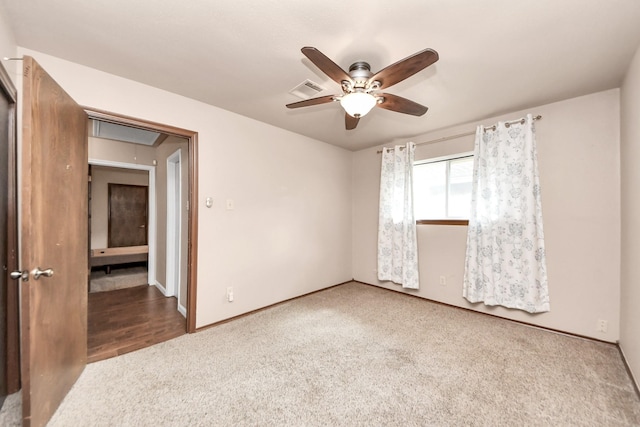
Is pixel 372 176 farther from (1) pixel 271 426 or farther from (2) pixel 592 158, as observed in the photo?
(1) pixel 271 426

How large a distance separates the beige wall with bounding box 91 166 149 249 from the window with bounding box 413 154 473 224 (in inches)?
244

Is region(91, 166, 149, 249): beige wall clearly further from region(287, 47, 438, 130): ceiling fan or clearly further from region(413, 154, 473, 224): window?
region(413, 154, 473, 224): window

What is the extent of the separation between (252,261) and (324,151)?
2039mm

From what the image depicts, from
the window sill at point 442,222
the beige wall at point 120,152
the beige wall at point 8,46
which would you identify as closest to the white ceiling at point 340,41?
the beige wall at point 8,46

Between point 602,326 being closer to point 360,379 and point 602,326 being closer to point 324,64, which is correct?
point 360,379

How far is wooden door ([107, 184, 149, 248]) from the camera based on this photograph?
219 inches

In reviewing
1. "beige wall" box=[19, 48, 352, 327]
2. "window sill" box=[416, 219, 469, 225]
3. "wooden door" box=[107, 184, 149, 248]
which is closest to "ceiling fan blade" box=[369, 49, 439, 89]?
"beige wall" box=[19, 48, 352, 327]

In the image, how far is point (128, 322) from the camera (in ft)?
9.25

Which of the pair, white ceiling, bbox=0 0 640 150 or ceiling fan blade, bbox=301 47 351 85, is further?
white ceiling, bbox=0 0 640 150

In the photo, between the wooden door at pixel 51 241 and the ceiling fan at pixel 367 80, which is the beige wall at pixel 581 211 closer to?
the ceiling fan at pixel 367 80

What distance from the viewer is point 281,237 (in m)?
3.45

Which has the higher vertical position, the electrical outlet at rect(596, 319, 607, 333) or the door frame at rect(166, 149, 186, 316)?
the door frame at rect(166, 149, 186, 316)

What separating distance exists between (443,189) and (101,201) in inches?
265

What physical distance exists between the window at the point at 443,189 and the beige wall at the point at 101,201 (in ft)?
20.3
